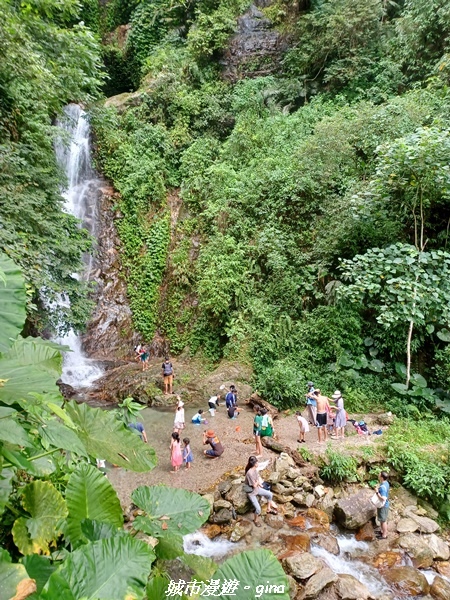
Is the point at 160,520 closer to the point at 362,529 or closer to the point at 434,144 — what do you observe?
the point at 362,529

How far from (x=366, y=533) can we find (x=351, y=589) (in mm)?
1282

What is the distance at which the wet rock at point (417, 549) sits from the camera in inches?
192

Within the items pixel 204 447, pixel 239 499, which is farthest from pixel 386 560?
pixel 204 447

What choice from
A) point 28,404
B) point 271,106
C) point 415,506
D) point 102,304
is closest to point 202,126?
point 271,106

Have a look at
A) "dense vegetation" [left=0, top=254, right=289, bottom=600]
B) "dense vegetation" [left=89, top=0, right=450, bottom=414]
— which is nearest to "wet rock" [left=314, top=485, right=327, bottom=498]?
"dense vegetation" [left=89, top=0, right=450, bottom=414]

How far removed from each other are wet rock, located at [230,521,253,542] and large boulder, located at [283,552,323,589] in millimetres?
734

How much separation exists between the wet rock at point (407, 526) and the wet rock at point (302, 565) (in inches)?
65.0

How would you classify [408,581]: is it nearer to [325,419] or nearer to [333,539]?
[333,539]

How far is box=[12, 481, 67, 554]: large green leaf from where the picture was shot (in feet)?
5.35

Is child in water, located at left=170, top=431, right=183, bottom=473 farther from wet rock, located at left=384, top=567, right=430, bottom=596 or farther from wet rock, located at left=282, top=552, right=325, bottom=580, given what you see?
wet rock, located at left=384, top=567, right=430, bottom=596

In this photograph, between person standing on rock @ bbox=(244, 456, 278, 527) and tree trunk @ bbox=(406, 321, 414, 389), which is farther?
tree trunk @ bbox=(406, 321, 414, 389)

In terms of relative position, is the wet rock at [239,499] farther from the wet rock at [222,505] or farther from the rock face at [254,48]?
the rock face at [254,48]

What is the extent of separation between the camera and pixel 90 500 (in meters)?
1.65

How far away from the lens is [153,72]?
15.0 metres
